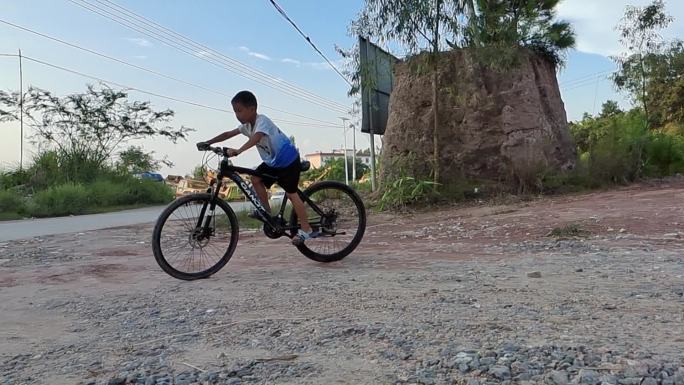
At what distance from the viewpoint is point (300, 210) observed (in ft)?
16.9

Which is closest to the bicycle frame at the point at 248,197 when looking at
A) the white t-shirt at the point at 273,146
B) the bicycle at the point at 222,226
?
the bicycle at the point at 222,226

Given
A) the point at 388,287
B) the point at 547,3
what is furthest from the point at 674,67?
the point at 388,287

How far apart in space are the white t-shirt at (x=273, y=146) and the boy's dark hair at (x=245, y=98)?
13 centimetres

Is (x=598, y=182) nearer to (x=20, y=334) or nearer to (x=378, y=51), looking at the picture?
(x=378, y=51)

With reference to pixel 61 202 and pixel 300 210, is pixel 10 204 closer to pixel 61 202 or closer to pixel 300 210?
pixel 61 202

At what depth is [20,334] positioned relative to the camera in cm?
319

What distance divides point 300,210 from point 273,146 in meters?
0.65

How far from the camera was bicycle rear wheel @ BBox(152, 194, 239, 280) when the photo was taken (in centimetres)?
460

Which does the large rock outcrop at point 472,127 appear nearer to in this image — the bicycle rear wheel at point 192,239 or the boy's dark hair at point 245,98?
the boy's dark hair at point 245,98

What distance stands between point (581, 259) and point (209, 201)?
321 cm

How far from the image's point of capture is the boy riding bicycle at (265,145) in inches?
192

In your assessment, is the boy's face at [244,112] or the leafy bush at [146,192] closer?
the boy's face at [244,112]

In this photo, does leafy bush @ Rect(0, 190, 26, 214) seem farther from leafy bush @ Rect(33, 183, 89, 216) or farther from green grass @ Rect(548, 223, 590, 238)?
green grass @ Rect(548, 223, 590, 238)

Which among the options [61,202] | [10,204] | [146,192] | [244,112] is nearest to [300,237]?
[244,112]
